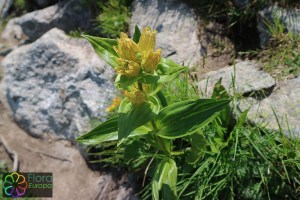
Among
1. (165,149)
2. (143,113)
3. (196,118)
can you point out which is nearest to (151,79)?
(143,113)

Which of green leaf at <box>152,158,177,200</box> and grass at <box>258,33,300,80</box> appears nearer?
green leaf at <box>152,158,177,200</box>

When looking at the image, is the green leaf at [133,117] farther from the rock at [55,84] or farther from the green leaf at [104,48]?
the rock at [55,84]

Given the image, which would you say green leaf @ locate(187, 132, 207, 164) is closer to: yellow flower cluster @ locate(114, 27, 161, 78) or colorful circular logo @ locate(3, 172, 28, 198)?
yellow flower cluster @ locate(114, 27, 161, 78)

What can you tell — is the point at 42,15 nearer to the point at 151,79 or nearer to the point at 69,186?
the point at 69,186

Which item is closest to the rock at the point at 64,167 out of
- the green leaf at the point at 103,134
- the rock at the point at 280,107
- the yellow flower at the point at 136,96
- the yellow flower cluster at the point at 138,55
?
the green leaf at the point at 103,134

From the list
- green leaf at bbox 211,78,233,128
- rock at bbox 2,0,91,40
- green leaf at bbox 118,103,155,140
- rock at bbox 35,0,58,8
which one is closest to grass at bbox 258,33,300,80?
green leaf at bbox 211,78,233,128

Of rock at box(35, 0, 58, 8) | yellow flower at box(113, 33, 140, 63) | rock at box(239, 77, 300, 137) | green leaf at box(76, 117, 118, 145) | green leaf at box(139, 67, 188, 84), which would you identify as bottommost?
rock at box(239, 77, 300, 137)

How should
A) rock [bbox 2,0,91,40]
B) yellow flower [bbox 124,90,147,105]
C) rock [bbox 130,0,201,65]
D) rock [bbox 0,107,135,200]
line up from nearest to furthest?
yellow flower [bbox 124,90,147,105] → rock [bbox 0,107,135,200] → rock [bbox 130,0,201,65] → rock [bbox 2,0,91,40]

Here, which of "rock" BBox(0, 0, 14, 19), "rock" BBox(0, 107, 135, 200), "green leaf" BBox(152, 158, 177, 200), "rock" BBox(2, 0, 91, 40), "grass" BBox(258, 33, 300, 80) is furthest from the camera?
"rock" BBox(0, 0, 14, 19)

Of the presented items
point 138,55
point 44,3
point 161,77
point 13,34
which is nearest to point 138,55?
point 138,55
